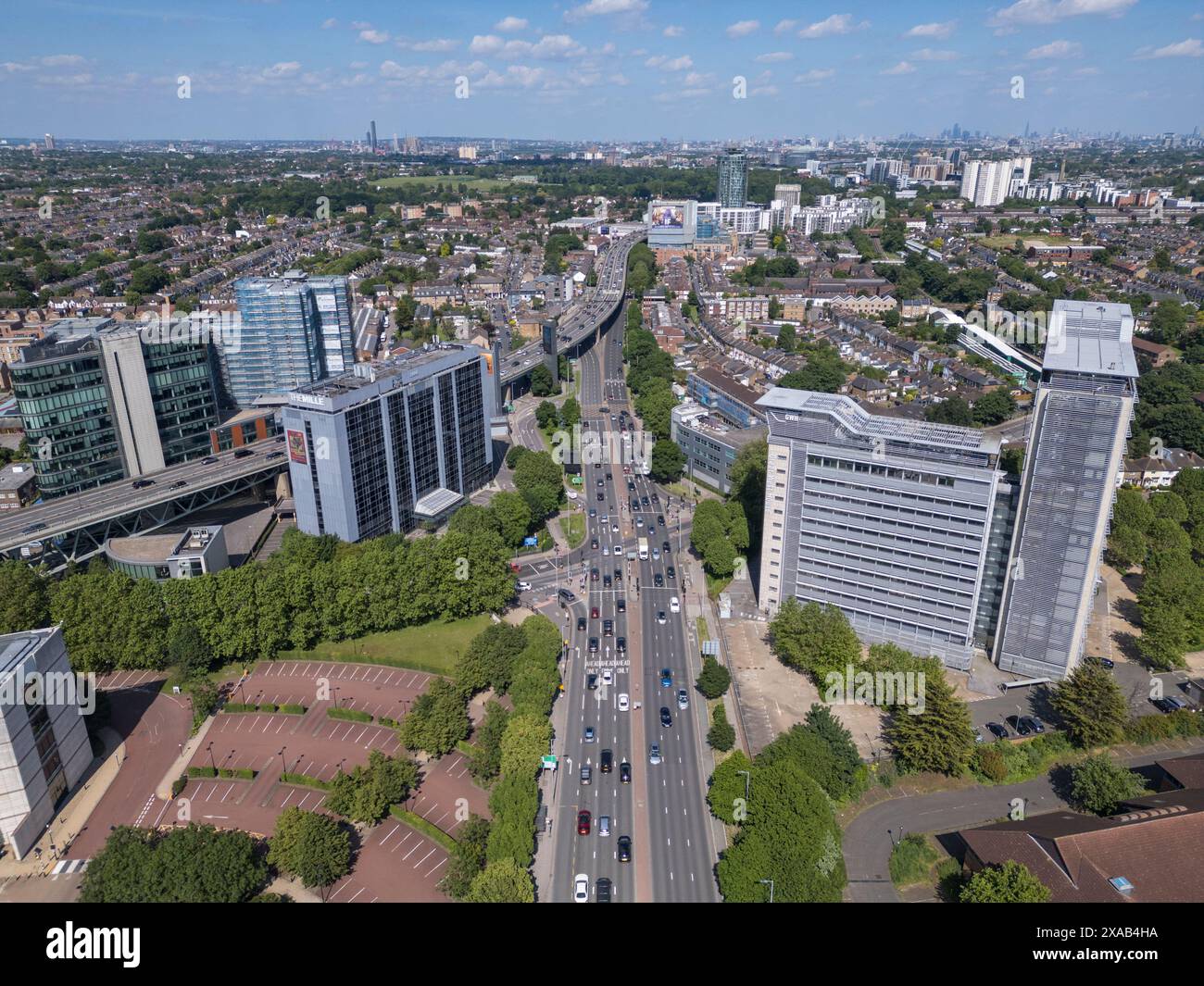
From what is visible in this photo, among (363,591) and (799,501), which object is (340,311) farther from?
(799,501)

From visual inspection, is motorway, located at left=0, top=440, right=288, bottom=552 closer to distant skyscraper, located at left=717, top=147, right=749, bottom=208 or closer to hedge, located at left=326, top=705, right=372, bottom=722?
hedge, located at left=326, top=705, right=372, bottom=722

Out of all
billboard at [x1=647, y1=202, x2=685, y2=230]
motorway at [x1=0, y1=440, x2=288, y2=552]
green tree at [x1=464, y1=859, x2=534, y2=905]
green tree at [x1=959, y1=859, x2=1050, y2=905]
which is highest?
billboard at [x1=647, y1=202, x2=685, y2=230]

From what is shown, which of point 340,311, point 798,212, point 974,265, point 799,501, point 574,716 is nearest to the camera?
point 574,716

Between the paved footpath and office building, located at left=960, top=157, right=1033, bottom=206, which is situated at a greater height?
office building, located at left=960, top=157, right=1033, bottom=206

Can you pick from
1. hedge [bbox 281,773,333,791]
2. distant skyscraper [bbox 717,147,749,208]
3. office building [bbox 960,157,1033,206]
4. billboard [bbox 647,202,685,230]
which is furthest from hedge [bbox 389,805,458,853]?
office building [bbox 960,157,1033,206]

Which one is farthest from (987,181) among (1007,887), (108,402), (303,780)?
(303,780)
